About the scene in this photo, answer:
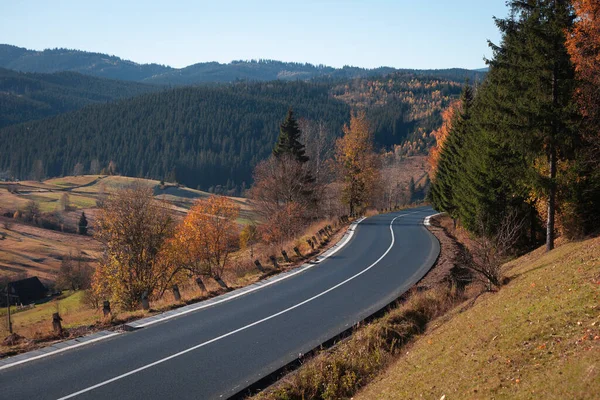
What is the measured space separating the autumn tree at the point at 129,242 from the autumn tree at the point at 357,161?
2196cm

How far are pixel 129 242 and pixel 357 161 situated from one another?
966 inches

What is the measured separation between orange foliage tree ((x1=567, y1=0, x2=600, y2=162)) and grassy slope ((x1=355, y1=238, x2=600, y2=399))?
17.8ft

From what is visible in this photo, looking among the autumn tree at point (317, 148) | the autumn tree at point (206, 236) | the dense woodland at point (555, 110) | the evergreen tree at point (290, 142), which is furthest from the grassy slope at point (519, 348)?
the autumn tree at point (317, 148)

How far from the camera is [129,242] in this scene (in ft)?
105

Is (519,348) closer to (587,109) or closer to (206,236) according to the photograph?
(587,109)

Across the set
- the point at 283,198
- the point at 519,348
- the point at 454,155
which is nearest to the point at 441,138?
the point at 454,155

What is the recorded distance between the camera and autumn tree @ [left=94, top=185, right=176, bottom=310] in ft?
105

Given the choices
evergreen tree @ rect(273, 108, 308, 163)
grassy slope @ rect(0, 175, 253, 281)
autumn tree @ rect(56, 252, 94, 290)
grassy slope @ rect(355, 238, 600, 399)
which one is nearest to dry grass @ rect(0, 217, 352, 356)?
grassy slope @ rect(0, 175, 253, 281)

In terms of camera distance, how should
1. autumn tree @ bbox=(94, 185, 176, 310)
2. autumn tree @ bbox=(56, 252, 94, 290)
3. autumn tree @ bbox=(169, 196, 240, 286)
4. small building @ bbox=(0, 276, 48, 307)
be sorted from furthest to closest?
autumn tree @ bbox=(56, 252, 94, 290) < small building @ bbox=(0, 276, 48, 307) < autumn tree @ bbox=(169, 196, 240, 286) < autumn tree @ bbox=(94, 185, 176, 310)

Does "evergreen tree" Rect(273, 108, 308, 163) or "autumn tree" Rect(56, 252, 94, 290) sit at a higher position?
"evergreen tree" Rect(273, 108, 308, 163)

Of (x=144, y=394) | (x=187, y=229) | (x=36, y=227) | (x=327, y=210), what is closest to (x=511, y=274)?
(x=144, y=394)

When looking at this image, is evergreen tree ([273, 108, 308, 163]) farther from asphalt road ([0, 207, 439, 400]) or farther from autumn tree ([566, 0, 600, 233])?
autumn tree ([566, 0, 600, 233])

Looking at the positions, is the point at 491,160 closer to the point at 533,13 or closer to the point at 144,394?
the point at 533,13

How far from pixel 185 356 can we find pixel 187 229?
105 ft
